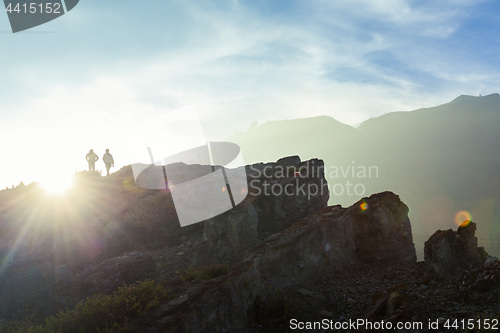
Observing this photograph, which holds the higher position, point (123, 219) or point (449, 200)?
point (123, 219)

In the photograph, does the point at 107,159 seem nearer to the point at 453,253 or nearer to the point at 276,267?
the point at 276,267

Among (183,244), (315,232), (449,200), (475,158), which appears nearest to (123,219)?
(183,244)

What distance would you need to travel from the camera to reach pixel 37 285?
1513 centimetres

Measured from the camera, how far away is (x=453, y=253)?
13258mm

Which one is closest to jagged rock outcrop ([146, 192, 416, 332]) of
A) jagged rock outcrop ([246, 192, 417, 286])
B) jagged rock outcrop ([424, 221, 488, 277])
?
jagged rock outcrop ([246, 192, 417, 286])

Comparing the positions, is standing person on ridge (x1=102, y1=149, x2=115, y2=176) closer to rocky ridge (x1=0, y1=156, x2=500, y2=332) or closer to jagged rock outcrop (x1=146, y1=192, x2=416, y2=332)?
rocky ridge (x1=0, y1=156, x2=500, y2=332)

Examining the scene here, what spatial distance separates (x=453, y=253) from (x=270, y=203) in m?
10.6

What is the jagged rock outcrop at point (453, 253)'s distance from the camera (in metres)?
12.8

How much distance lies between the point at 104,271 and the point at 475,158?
661 feet

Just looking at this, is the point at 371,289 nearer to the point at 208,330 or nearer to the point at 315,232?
the point at 315,232

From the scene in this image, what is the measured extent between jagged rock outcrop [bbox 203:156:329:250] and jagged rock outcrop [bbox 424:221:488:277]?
8914mm

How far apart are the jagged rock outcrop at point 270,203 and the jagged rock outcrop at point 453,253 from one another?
891 centimetres

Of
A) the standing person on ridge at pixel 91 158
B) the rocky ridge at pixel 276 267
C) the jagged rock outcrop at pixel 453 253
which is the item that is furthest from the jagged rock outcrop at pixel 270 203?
the standing person on ridge at pixel 91 158

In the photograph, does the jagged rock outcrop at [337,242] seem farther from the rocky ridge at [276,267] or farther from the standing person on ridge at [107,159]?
the standing person on ridge at [107,159]
